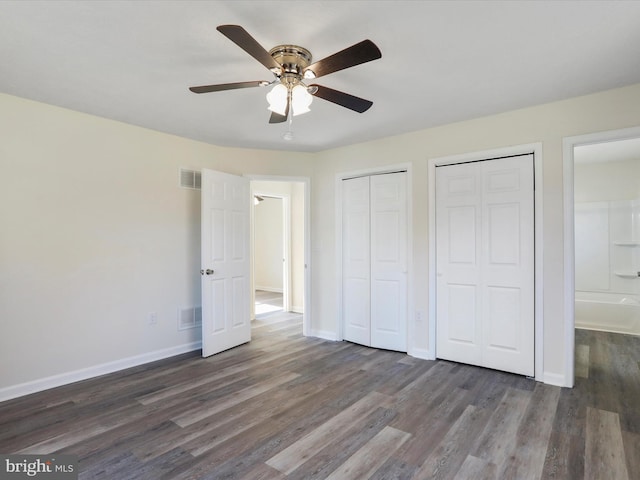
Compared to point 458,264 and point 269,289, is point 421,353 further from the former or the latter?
point 269,289

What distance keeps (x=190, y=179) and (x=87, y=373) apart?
7.24 feet

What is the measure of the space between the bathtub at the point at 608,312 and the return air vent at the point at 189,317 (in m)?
5.43

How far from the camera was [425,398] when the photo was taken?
276 cm

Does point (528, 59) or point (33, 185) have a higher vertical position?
A: point (528, 59)

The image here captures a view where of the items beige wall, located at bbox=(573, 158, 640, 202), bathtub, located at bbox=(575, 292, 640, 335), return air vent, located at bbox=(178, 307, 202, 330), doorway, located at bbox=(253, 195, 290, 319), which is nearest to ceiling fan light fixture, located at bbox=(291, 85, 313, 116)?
return air vent, located at bbox=(178, 307, 202, 330)

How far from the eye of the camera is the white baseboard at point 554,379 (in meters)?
2.96

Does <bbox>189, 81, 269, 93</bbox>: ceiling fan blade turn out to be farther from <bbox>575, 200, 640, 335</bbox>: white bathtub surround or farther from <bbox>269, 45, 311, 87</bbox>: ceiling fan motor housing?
<bbox>575, 200, 640, 335</bbox>: white bathtub surround

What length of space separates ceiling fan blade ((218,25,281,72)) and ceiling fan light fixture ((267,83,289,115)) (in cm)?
17

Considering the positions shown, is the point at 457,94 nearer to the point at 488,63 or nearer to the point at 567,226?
the point at 488,63

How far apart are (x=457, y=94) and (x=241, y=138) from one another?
91.5 inches

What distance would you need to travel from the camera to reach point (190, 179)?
397 centimetres

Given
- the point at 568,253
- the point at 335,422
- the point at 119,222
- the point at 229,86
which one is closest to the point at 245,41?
the point at 229,86

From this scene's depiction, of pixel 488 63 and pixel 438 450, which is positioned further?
pixel 488 63

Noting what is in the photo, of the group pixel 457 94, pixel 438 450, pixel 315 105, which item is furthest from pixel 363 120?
pixel 438 450
